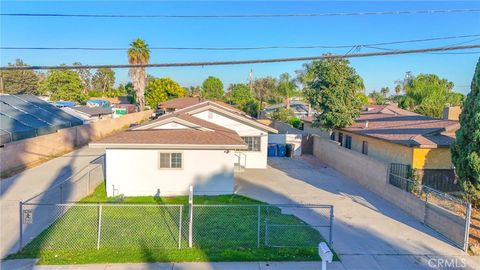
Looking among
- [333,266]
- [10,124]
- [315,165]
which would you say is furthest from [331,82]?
[10,124]

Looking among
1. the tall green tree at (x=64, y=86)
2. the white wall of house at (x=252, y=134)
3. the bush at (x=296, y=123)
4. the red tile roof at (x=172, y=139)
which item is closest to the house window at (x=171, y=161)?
the red tile roof at (x=172, y=139)

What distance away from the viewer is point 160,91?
6147 centimetres

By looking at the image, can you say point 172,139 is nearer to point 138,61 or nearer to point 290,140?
point 290,140

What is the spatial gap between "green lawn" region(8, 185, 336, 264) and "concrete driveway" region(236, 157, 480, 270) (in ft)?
4.30

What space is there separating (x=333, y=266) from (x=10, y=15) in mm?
11228

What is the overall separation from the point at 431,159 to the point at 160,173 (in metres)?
12.1

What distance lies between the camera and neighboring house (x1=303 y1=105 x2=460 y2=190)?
1418 cm

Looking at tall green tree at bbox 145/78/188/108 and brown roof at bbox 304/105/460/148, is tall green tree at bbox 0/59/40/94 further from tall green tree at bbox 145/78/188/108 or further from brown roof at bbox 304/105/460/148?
brown roof at bbox 304/105/460/148

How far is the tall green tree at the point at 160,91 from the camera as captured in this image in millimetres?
61469

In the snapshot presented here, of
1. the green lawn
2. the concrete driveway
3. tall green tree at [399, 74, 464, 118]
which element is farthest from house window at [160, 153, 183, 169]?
tall green tree at [399, 74, 464, 118]

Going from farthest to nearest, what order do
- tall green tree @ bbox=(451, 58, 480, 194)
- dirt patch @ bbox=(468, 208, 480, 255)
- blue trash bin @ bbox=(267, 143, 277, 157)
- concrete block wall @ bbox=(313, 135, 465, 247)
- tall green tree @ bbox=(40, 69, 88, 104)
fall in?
tall green tree @ bbox=(40, 69, 88, 104)
blue trash bin @ bbox=(267, 143, 277, 157)
concrete block wall @ bbox=(313, 135, 465, 247)
tall green tree @ bbox=(451, 58, 480, 194)
dirt patch @ bbox=(468, 208, 480, 255)

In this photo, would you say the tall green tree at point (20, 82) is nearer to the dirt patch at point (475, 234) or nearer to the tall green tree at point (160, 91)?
the tall green tree at point (160, 91)

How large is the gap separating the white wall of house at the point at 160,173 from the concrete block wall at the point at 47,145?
8.10m

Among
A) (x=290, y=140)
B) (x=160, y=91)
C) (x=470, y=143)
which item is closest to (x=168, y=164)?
(x=470, y=143)
